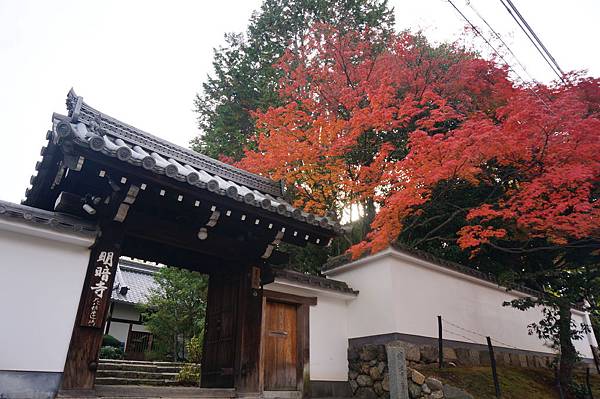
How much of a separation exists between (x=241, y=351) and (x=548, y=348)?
10.6 metres

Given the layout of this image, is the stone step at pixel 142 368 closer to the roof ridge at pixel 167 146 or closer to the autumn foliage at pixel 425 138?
the autumn foliage at pixel 425 138

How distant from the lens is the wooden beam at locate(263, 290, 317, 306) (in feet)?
27.6

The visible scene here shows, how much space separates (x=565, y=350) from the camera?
375 inches

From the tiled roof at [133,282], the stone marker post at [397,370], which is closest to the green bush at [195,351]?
the stone marker post at [397,370]

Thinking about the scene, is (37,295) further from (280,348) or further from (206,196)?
(280,348)

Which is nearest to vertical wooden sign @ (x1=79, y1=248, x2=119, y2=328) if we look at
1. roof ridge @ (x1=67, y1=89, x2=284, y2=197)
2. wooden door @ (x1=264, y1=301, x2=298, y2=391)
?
roof ridge @ (x1=67, y1=89, x2=284, y2=197)

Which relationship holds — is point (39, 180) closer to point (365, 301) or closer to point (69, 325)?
point (69, 325)

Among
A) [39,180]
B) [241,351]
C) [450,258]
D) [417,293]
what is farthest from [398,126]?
[39,180]

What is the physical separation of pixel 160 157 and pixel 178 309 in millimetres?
9874

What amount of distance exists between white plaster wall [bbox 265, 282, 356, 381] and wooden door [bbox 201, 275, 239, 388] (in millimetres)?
945

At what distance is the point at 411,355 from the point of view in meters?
8.51

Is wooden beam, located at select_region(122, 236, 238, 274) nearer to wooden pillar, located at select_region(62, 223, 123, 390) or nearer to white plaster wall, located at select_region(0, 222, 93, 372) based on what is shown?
→ wooden pillar, located at select_region(62, 223, 123, 390)

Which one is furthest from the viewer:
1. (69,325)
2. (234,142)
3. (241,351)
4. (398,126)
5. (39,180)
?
(234,142)

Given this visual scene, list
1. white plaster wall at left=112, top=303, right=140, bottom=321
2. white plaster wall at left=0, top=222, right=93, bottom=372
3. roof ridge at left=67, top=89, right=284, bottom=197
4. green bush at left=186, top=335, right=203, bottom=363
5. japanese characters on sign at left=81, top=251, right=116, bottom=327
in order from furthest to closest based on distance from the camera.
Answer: white plaster wall at left=112, top=303, right=140, bottom=321 → green bush at left=186, top=335, right=203, bottom=363 → roof ridge at left=67, top=89, right=284, bottom=197 → japanese characters on sign at left=81, top=251, right=116, bottom=327 → white plaster wall at left=0, top=222, right=93, bottom=372
